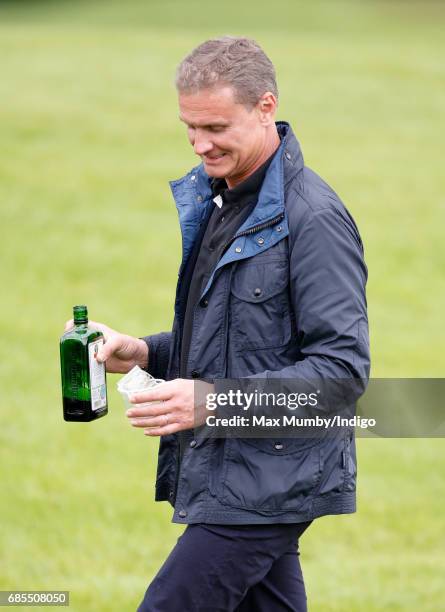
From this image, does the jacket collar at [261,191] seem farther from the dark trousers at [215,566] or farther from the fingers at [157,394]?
the dark trousers at [215,566]

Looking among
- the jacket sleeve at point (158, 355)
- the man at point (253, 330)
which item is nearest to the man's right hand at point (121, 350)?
the jacket sleeve at point (158, 355)

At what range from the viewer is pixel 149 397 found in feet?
11.9

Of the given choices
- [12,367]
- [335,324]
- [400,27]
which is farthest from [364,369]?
[400,27]

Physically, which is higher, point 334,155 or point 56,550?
point 334,155

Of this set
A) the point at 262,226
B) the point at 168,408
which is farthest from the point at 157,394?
the point at 262,226

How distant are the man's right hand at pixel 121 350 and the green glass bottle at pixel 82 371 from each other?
0.17ft

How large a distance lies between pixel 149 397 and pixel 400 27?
31.8m

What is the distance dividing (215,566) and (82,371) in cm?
77

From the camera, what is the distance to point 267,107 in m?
3.73

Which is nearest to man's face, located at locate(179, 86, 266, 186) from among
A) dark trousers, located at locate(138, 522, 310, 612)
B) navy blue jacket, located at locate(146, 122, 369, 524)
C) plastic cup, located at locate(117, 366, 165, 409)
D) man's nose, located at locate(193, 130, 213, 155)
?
man's nose, located at locate(193, 130, 213, 155)

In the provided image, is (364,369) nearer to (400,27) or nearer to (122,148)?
(122,148)

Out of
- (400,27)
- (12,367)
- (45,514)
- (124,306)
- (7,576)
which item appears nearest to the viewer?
(7,576)

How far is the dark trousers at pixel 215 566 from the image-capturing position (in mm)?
3719

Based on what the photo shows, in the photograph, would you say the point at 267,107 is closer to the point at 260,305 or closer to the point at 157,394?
the point at 260,305
